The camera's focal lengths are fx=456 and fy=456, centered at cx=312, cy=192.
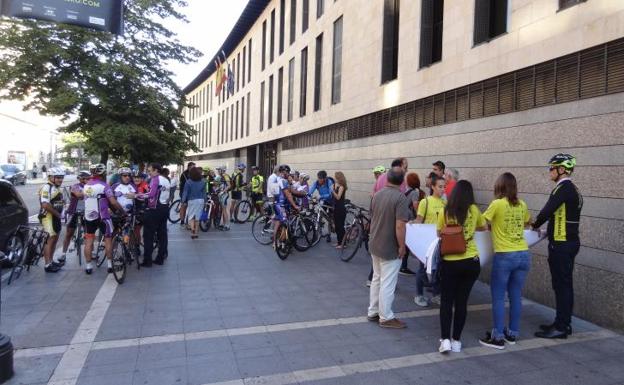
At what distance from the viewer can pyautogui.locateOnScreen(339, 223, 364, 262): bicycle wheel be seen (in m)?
8.97

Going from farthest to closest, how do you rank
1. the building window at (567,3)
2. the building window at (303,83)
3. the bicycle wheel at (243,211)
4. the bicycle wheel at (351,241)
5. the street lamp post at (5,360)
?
the building window at (303,83)
the bicycle wheel at (243,211)
the bicycle wheel at (351,241)
the building window at (567,3)
the street lamp post at (5,360)

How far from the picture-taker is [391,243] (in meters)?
5.08

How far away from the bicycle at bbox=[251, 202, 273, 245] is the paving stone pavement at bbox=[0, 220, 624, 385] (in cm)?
327

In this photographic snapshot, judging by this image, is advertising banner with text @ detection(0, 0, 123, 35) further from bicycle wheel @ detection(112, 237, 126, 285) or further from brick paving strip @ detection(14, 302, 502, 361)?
brick paving strip @ detection(14, 302, 502, 361)

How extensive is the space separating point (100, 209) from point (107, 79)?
10.8m

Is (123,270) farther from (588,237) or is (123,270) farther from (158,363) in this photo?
(588,237)

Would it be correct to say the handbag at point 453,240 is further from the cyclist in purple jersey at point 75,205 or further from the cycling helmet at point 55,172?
the cycling helmet at point 55,172

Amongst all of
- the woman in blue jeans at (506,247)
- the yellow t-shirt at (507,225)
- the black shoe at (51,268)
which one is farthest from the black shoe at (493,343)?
the black shoe at (51,268)

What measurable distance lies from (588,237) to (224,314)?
4573 mm

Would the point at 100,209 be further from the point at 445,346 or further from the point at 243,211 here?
the point at 243,211

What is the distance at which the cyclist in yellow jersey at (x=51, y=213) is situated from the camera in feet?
25.0

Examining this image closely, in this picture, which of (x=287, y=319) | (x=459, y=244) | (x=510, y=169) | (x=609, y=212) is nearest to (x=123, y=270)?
(x=287, y=319)

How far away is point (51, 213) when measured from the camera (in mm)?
7676

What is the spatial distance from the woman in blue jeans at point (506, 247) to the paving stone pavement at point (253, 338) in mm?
369
